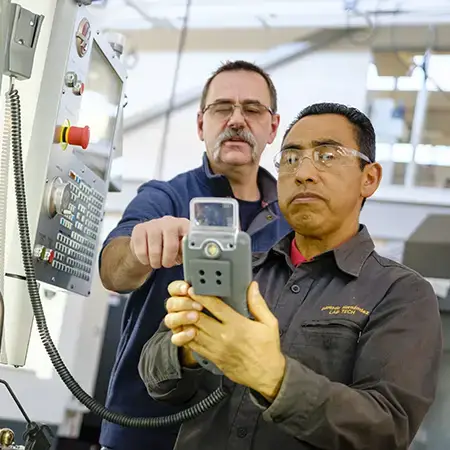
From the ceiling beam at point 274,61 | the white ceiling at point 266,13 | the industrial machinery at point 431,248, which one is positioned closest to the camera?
the industrial machinery at point 431,248

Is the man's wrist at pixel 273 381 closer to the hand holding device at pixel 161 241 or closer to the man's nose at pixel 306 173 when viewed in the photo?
the hand holding device at pixel 161 241

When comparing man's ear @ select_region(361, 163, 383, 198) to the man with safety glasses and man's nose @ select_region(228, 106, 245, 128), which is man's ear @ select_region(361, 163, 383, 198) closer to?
the man with safety glasses

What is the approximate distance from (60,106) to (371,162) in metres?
0.63

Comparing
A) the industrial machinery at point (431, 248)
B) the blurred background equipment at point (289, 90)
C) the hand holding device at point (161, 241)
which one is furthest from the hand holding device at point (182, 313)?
the industrial machinery at point (431, 248)

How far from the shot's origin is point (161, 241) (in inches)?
43.4

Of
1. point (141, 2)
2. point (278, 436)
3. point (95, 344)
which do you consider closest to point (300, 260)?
point (278, 436)

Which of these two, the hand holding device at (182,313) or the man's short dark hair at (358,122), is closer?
the hand holding device at (182,313)

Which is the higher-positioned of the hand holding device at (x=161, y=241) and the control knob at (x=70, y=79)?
the control knob at (x=70, y=79)

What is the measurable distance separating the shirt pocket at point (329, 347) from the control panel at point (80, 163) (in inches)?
20.1

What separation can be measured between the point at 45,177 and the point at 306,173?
0.49 meters

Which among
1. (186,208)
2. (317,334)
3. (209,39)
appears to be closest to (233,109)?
(186,208)

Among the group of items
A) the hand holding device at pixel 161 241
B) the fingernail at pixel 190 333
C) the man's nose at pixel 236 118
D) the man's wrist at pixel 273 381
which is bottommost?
the man's wrist at pixel 273 381

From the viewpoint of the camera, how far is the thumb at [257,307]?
801 mm

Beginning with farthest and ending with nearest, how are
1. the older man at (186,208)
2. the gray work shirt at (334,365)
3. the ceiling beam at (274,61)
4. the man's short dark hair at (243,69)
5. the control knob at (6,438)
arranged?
1. the ceiling beam at (274,61)
2. the man's short dark hair at (243,69)
3. the older man at (186,208)
4. the control knob at (6,438)
5. the gray work shirt at (334,365)
